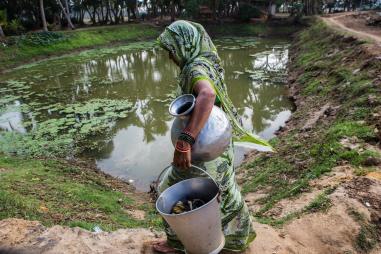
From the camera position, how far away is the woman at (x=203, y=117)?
7.06 ft

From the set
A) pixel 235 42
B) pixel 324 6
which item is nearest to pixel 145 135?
pixel 235 42

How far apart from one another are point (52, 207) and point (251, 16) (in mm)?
31318

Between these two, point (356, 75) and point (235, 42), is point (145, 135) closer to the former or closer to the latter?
point (356, 75)

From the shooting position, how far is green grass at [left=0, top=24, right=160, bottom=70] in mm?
20094

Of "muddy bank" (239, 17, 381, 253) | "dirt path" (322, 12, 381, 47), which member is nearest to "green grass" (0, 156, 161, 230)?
"muddy bank" (239, 17, 381, 253)

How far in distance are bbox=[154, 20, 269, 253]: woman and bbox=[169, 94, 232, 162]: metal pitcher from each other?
0.08 meters

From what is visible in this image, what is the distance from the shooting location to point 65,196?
16.7 ft

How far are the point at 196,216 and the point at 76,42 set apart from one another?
24.8 meters

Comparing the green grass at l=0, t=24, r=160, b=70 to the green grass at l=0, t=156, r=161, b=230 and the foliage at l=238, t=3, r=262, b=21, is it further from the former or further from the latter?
the green grass at l=0, t=156, r=161, b=230

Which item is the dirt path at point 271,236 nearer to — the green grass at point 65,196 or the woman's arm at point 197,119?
the green grass at point 65,196

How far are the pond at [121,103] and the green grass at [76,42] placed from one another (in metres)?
1.04

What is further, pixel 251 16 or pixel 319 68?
pixel 251 16

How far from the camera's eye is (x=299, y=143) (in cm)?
639

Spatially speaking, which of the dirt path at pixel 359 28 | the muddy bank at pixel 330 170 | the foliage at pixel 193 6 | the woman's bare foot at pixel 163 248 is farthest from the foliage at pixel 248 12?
the woman's bare foot at pixel 163 248
